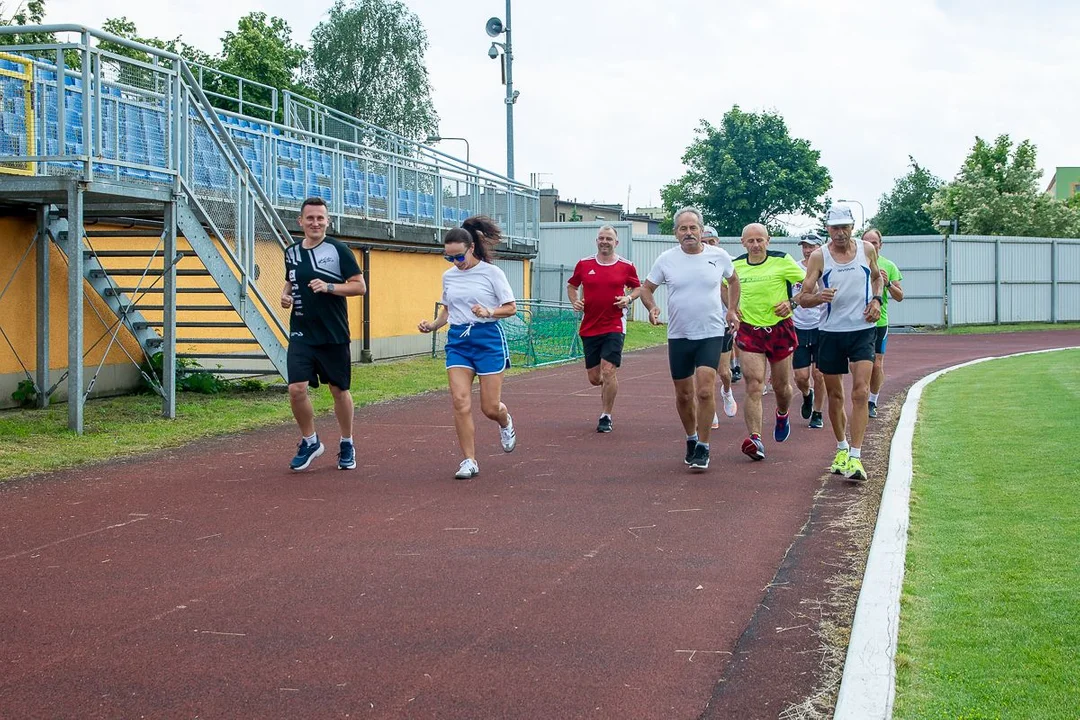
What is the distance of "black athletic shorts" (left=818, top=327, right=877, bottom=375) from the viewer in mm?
9445

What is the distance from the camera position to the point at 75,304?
472 inches

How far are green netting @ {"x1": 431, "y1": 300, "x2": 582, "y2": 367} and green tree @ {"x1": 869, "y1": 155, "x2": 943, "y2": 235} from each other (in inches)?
3003

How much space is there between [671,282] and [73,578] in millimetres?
5366

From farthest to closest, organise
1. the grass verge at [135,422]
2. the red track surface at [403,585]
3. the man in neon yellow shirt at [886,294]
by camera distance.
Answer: the man in neon yellow shirt at [886,294]
the grass verge at [135,422]
the red track surface at [403,585]

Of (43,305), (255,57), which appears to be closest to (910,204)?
(255,57)

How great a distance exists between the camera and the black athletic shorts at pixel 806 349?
13.1 metres

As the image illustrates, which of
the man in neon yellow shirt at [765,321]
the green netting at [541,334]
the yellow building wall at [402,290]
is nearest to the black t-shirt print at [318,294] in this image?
the man in neon yellow shirt at [765,321]

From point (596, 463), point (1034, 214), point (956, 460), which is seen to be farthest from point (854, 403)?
point (1034, 214)

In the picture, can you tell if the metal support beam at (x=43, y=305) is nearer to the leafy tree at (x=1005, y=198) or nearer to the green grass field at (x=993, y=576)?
the green grass field at (x=993, y=576)

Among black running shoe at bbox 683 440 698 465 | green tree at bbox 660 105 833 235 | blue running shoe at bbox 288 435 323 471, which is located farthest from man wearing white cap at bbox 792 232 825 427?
green tree at bbox 660 105 833 235

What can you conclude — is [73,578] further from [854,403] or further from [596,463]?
[854,403]

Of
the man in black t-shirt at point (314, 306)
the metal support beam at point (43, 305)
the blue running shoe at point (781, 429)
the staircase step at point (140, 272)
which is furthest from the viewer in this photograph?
the staircase step at point (140, 272)

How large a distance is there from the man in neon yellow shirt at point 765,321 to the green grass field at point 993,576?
1350 millimetres

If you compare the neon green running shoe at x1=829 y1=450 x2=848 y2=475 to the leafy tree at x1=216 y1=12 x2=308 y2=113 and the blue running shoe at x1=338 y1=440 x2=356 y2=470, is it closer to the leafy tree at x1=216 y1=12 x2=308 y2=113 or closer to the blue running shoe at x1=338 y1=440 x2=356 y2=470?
the blue running shoe at x1=338 y1=440 x2=356 y2=470
